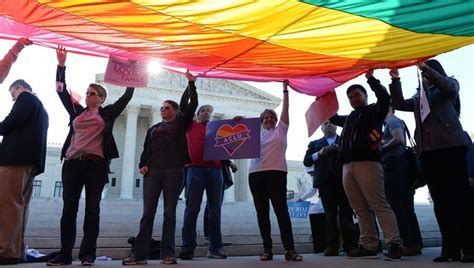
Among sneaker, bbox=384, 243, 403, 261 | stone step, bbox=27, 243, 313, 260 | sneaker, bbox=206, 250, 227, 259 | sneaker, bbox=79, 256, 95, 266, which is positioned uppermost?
sneaker, bbox=384, 243, 403, 261

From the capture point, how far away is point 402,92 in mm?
4457

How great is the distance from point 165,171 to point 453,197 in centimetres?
291

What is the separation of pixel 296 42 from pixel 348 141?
1.42 meters

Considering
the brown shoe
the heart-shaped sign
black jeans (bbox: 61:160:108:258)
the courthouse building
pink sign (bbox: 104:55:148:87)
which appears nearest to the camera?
black jeans (bbox: 61:160:108:258)

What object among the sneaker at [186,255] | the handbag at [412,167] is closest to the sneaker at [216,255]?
the sneaker at [186,255]

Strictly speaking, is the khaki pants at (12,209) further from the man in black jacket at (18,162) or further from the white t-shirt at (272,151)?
the white t-shirt at (272,151)

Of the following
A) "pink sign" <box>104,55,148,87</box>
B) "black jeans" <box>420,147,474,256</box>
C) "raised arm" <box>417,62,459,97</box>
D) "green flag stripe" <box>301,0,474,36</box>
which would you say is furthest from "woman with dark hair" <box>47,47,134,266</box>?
"black jeans" <box>420,147,474,256</box>

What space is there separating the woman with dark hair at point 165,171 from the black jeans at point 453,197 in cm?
262

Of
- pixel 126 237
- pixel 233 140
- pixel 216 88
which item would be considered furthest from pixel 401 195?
pixel 216 88

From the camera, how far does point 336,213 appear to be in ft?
17.6

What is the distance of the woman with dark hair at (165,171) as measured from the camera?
4.05 meters

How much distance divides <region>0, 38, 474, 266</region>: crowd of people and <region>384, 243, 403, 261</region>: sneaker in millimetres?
12

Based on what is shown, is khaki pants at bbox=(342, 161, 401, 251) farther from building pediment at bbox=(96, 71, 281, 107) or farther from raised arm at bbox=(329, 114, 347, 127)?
building pediment at bbox=(96, 71, 281, 107)

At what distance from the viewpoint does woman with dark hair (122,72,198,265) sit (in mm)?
4047
